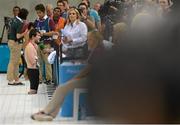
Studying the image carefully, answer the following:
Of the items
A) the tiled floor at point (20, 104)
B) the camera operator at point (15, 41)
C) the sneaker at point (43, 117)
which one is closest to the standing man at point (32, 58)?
the tiled floor at point (20, 104)

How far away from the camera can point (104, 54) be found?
1.35 meters

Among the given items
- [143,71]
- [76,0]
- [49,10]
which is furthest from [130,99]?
[76,0]

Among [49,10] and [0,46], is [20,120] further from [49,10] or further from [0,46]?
[0,46]

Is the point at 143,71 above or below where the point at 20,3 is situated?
below

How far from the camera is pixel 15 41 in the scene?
9711 millimetres

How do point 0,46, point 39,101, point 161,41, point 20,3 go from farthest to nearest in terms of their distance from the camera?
point 20,3
point 0,46
point 39,101
point 161,41

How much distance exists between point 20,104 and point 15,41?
8.23ft

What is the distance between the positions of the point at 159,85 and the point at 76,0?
13317 millimetres

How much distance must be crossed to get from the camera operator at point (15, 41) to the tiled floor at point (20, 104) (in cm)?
24

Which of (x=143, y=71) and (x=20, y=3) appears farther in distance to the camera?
(x=20, y=3)

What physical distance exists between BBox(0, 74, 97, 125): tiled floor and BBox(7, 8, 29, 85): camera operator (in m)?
0.24

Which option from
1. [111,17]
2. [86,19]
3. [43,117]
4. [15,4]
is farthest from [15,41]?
[15,4]

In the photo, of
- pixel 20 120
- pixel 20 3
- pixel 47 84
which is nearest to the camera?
pixel 20 120

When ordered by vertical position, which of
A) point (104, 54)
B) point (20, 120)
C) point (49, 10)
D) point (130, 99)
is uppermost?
point (49, 10)
